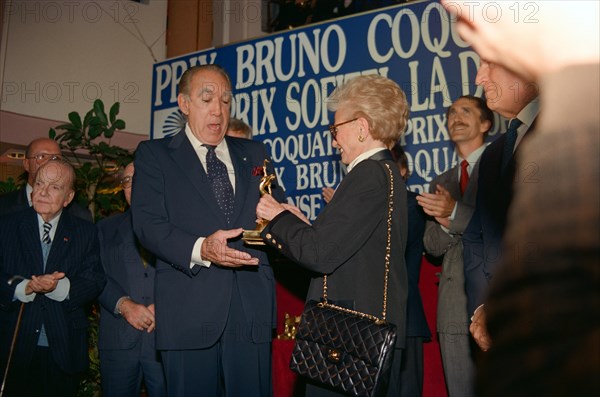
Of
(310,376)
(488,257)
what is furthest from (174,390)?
(488,257)

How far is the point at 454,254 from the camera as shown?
11.7 feet

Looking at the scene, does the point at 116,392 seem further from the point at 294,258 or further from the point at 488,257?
the point at 488,257

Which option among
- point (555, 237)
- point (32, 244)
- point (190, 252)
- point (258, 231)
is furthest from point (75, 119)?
point (555, 237)

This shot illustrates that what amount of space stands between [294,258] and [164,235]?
1.93 feet

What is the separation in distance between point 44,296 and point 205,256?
162 centimetres

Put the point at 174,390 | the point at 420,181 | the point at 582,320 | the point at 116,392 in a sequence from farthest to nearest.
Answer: the point at 420,181 < the point at 116,392 < the point at 174,390 < the point at 582,320

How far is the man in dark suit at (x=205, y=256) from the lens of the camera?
2549 mm

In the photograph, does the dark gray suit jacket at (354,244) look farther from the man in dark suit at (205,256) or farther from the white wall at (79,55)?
the white wall at (79,55)

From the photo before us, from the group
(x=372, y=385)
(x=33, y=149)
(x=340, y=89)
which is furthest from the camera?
(x=33, y=149)

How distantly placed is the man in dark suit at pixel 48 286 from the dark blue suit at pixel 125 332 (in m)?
0.10

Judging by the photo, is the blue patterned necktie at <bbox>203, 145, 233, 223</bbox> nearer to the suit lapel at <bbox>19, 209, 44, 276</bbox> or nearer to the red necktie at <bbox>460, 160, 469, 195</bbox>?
the suit lapel at <bbox>19, 209, 44, 276</bbox>

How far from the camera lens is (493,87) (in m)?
2.33

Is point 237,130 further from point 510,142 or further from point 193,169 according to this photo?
point 510,142

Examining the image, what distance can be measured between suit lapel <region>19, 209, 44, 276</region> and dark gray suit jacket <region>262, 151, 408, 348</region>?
1.92 meters
